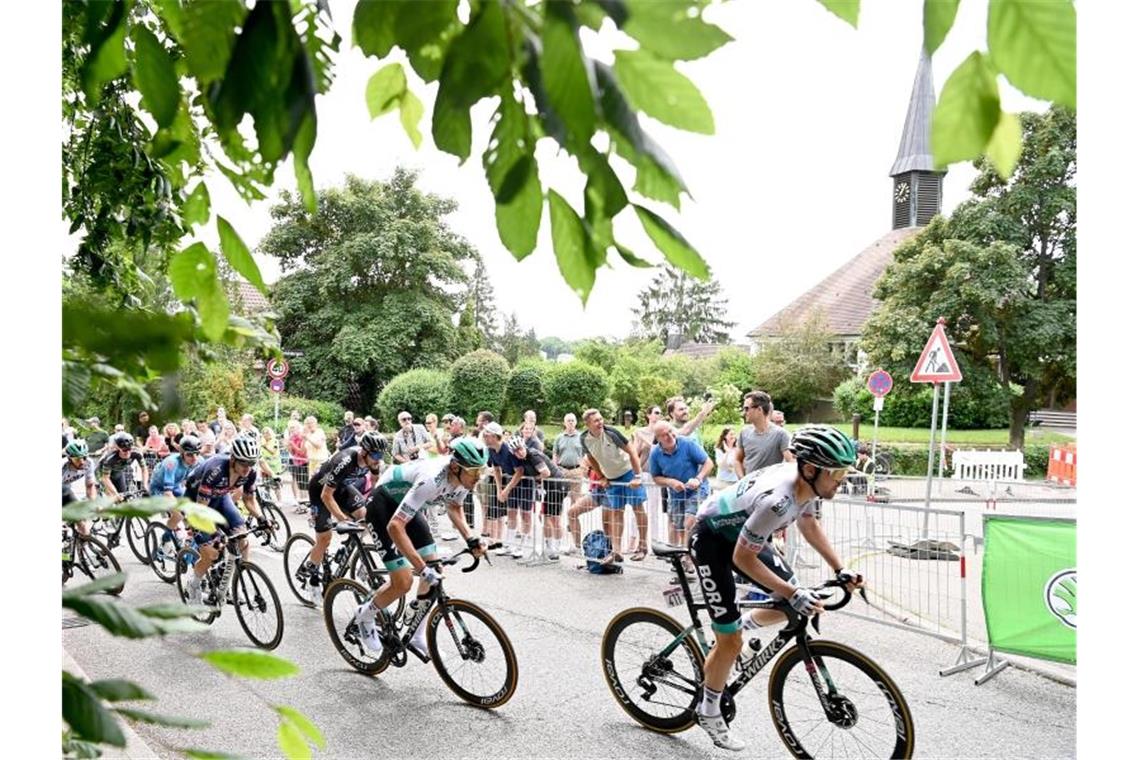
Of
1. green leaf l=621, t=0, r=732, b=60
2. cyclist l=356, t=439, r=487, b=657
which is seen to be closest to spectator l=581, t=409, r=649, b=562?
cyclist l=356, t=439, r=487, b=657

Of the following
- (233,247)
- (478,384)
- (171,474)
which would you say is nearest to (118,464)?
(171,474)

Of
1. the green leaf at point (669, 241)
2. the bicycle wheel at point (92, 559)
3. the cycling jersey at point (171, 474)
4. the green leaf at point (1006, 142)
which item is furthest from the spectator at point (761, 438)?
the green leaf at point (669, 241)

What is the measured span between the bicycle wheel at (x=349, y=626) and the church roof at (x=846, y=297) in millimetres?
45564

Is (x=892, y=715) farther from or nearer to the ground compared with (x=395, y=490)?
nearer to the ground

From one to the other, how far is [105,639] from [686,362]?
45.4 m

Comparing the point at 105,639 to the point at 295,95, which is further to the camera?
the point at 105,639

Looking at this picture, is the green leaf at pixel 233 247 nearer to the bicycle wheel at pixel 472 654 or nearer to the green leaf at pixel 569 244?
the green leaf at pixel 569 244

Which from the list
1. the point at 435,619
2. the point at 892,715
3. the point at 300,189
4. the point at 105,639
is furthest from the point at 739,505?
the point at 105,639

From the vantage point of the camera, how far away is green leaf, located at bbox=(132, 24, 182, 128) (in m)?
1.24

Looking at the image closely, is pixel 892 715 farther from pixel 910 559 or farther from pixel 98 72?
pixel 98 72

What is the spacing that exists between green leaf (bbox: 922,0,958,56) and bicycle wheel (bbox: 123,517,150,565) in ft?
36.6

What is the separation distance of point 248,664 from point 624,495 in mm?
9074

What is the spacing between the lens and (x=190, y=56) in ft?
3.29

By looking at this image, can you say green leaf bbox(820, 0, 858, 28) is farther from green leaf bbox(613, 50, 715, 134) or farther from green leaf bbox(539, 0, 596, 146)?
green leaf bbox(539, 0, 596, 146)
